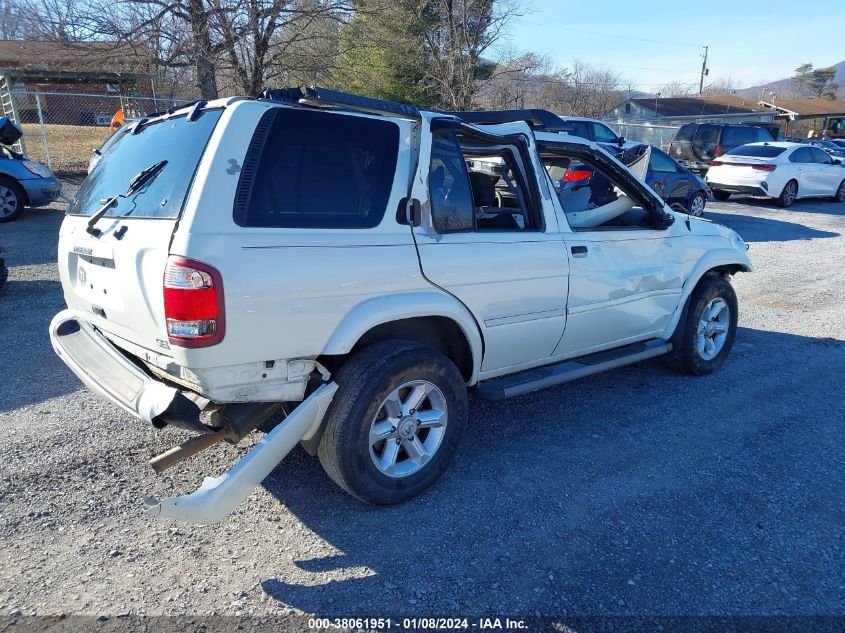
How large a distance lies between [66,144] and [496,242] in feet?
57.2

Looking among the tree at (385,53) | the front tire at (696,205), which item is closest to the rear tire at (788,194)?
the front tire at (696,205)

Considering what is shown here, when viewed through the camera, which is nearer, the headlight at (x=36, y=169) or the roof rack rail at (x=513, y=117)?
the roof rack rail at (x=513, y=117)

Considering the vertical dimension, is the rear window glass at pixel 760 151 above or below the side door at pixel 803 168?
above

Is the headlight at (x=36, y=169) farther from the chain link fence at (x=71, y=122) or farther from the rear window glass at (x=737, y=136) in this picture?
the rear window glass at (x=737, y=136)

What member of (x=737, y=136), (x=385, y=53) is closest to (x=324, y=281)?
(x=385, y=53)

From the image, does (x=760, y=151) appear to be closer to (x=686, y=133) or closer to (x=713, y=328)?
(x=686, y=133)

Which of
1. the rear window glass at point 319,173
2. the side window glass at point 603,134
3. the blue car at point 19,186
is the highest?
the side window glass at point 603,134

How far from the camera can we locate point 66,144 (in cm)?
1702

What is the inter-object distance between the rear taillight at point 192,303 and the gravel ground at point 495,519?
3.59ft

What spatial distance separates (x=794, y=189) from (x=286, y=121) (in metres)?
17.5

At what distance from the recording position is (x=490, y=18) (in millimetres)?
19953

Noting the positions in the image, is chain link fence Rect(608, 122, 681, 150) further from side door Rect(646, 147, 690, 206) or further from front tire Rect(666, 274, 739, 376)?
front tire Rect(666, 274, 739, 376)

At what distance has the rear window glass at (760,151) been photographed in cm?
1633

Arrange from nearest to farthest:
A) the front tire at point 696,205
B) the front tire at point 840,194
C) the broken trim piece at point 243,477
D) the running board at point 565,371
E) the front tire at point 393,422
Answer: the broken trim piece at point 243,477
the front tire at point 393,422
the running board at point 565,371
the front tire at point 696,205
the front tire at point 840,194
